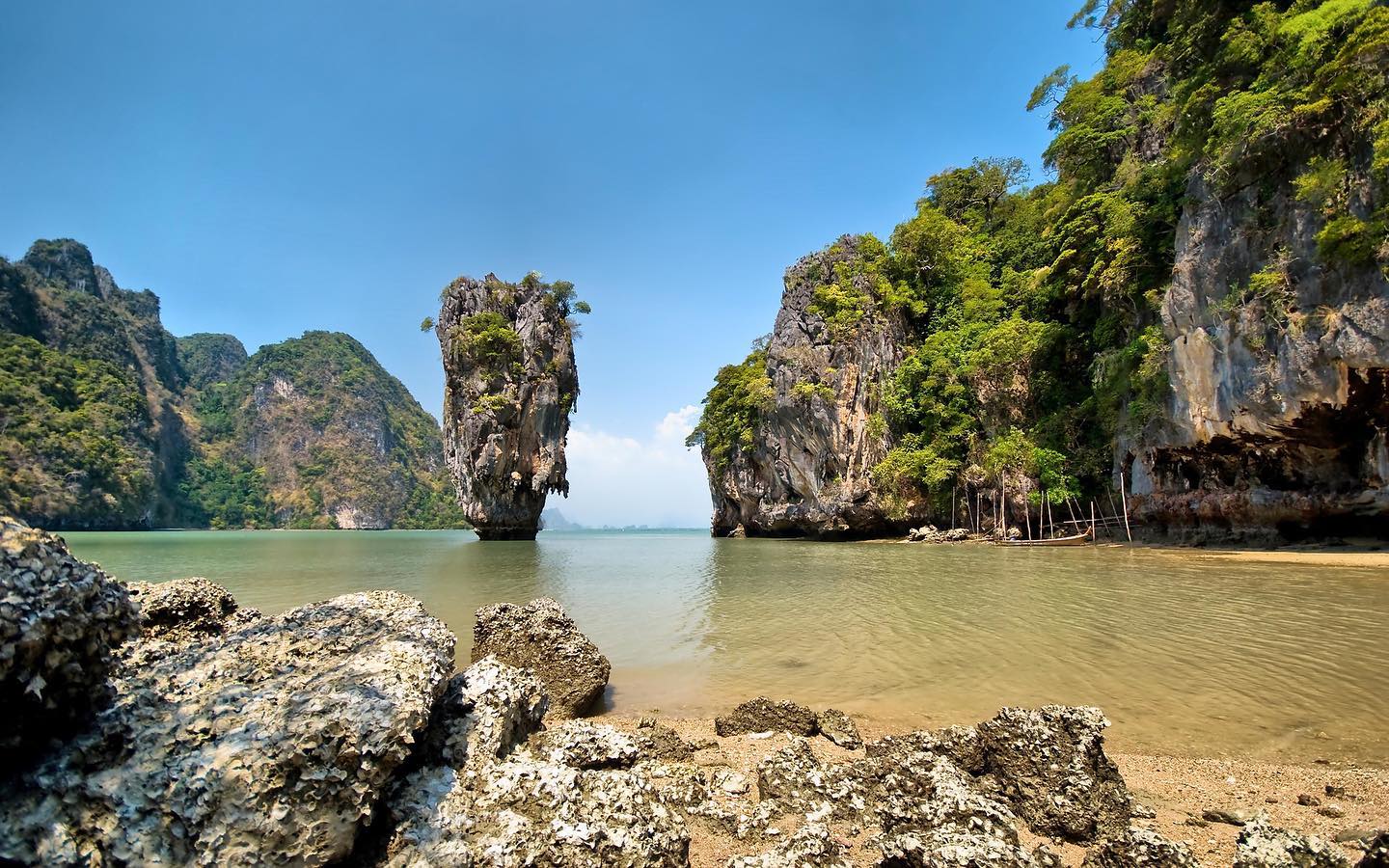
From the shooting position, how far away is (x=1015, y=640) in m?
7.57

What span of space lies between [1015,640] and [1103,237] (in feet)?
72.3

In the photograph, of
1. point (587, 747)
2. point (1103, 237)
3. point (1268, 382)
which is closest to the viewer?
point (587, 747)

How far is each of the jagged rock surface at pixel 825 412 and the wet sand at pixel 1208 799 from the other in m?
26.8

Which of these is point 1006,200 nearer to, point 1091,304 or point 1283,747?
point 1091,304

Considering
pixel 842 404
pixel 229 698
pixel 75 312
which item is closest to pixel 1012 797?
pixel 229 698

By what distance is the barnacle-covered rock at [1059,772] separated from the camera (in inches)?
126

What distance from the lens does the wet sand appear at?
119 inches

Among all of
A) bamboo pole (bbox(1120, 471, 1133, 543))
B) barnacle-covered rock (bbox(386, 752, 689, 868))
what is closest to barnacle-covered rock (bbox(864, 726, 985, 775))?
barnacle-covered rock (bbox(386, 752, 689, 868))

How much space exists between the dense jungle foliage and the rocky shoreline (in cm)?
1709

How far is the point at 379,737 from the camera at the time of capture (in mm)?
2461

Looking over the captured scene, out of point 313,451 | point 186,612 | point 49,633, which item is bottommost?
point 186,612

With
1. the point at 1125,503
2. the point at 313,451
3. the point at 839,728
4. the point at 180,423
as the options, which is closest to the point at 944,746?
the point at 839,728

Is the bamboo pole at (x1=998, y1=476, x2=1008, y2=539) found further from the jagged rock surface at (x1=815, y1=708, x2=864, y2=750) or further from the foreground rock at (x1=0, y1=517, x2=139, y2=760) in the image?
the foreground rock at (x1=0, y1=517, x2=139, y2=760)

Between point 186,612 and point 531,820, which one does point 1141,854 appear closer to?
point 531,820
